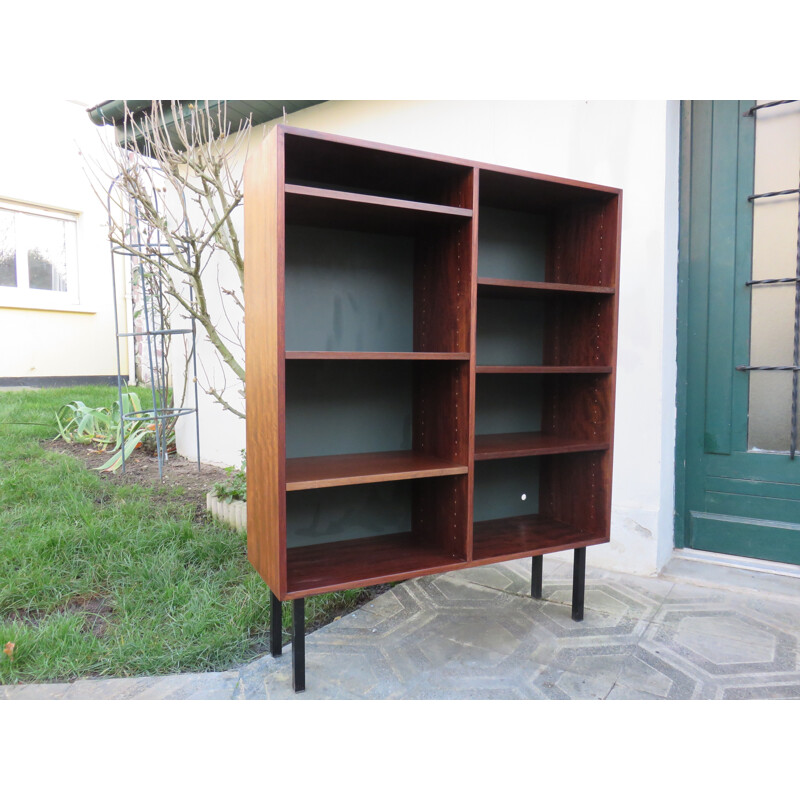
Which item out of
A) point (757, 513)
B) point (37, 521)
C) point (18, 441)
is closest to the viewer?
point (757, 513)

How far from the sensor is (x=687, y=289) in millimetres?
2844

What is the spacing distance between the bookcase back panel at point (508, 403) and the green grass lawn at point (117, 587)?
1045mm

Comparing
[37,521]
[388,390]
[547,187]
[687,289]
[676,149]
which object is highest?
[676,149]

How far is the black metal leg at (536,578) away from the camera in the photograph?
253 cm

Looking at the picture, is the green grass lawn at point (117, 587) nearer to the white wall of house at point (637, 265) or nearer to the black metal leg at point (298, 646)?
the black metal leg at point (298, 646)

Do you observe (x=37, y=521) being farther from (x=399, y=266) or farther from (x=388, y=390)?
(x=399, y=266)

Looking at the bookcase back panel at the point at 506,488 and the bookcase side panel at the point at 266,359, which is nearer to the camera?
the bookcase side panel at the point at 266,359

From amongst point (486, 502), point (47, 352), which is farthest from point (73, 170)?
point (486, 502)

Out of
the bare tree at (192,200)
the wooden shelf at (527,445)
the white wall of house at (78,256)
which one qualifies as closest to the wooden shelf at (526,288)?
the wooden shelf at (527,445)

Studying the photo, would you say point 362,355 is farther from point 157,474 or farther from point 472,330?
point 157,474

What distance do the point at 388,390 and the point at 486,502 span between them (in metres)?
0.74

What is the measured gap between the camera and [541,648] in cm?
209

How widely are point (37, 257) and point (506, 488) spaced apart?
737 cm

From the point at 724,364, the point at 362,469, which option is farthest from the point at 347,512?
the point at 724,364
